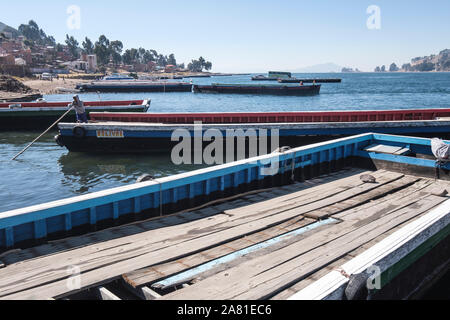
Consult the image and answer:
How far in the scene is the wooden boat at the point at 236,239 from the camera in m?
4.36

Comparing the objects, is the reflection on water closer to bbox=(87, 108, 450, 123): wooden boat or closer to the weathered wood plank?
bbox=(87, 108, 450, 123): wooden boat

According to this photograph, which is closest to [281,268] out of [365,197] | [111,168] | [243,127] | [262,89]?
[365,197]

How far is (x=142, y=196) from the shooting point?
6.66m

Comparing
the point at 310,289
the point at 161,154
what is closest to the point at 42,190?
the point at 161,154

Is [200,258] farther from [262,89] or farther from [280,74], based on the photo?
[280,74]

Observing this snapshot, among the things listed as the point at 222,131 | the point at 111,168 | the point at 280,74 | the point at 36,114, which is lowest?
the point at 111,168

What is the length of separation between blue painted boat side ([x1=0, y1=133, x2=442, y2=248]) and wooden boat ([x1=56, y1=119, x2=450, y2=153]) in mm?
6470

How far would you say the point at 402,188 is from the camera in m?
8.62

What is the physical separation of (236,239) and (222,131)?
36.2 feet

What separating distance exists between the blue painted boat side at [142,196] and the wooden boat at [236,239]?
0.06ft

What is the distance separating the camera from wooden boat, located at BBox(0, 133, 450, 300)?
172 inches

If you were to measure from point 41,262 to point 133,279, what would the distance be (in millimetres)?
1500

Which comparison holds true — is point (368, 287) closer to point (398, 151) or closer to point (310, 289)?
point (310, 289)

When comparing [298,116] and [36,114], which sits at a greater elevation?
[36,114]
